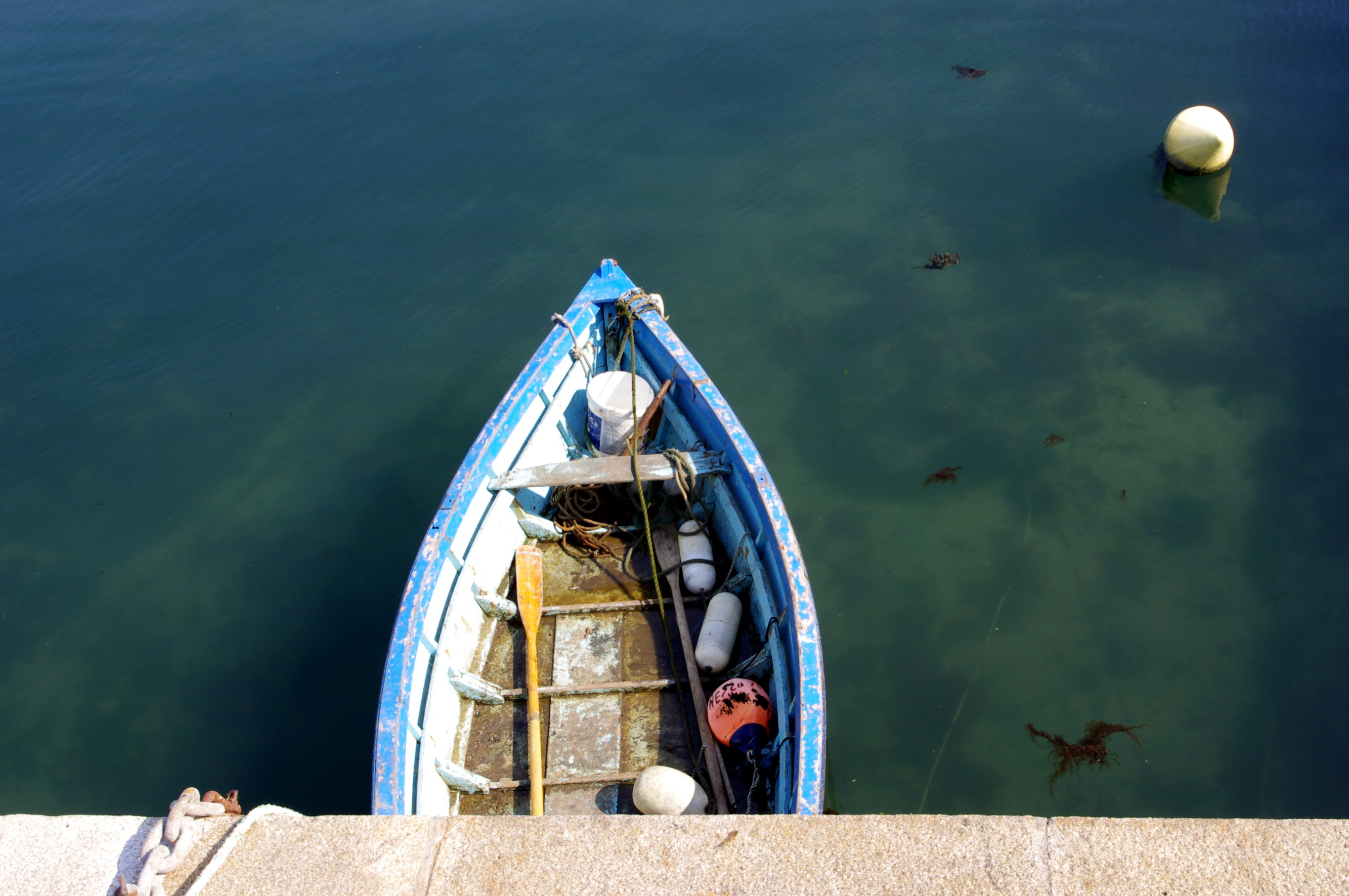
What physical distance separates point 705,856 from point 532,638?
3276mm

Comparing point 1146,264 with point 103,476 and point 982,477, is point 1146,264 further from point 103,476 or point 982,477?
point 103,476

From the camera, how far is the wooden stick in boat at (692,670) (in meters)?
5.09

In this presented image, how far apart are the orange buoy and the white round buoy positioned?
10188mm

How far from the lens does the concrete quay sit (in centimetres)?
265

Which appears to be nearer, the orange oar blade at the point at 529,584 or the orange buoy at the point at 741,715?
the orange buoy at the point at 741,715

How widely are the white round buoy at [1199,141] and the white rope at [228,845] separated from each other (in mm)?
12722

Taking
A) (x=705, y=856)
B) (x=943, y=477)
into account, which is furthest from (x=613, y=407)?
(x=705, y=856)

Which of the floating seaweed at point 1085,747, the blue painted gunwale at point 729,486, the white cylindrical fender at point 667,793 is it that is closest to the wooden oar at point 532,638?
the white cylindrical fender at point 667,793

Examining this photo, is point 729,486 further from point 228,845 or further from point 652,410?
point 228,845

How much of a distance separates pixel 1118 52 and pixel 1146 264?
568cm

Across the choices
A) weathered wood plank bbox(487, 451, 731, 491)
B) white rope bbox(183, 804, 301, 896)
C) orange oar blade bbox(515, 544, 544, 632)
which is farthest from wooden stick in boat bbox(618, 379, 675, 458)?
white rope bbox(183, 804, 301, 896)

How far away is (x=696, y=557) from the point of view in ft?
21.1

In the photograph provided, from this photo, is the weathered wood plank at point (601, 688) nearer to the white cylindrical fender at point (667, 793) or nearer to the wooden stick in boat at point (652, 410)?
the white cylindrical fender at point (667, 793)

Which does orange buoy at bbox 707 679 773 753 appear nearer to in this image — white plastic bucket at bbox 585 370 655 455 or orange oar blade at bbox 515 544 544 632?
orange oar blade at bbox 515 544 544 632
